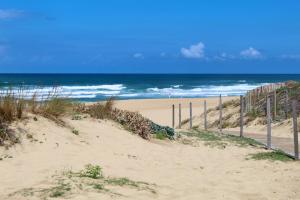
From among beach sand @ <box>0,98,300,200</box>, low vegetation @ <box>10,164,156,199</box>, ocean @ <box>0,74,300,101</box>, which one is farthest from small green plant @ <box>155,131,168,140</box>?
low vegetation @ <box>10,164,156,199</box>

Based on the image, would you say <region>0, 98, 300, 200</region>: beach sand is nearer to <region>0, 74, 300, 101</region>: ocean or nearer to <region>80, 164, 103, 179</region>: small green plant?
<region>80, 164, 103, 179</region>: small green plant

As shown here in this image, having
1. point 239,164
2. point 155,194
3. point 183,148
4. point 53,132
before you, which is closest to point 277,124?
point 183,148

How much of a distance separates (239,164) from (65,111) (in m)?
3.85

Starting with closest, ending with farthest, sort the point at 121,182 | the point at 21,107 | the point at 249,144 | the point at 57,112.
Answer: the point at 121,182 < the point at 21,107 < the point at 57,112 < the point at 249,144

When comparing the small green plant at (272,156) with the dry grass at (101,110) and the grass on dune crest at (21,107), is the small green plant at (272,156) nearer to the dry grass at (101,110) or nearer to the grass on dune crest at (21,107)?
the dry grass at (101,110)

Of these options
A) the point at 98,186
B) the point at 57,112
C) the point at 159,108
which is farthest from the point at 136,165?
the point at 159,108

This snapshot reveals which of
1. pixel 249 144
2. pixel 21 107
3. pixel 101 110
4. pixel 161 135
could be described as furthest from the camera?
pixel 249 144

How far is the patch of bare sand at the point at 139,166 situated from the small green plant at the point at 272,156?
29cm

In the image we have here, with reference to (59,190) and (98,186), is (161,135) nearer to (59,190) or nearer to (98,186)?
(98,186)

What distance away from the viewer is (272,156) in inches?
446

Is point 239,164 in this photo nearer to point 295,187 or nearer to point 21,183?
point 295,187

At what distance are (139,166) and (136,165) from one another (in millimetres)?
76

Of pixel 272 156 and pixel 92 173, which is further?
pixel 272 156

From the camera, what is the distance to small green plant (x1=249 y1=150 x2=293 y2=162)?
36.0ft
